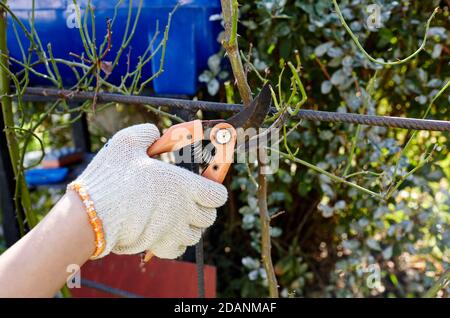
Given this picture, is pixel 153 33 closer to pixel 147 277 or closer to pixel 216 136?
pixel 216 136

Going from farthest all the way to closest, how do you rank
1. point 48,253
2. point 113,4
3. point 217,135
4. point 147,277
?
point 147,277, point 113,4, point 217,135, point 48,253

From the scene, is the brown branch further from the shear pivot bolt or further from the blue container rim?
the blue container rim

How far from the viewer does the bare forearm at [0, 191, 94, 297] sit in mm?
808

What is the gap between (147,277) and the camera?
6.93 feet

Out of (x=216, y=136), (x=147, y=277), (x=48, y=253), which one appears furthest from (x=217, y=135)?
(x=147, y=277)

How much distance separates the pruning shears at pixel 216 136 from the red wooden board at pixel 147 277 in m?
0.97

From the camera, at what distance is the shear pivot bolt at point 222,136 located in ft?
3.41

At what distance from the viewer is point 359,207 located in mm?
1950

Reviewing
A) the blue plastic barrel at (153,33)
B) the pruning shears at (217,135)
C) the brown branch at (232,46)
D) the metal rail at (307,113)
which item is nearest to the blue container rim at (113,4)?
the blue plastic barrel at (153,33)

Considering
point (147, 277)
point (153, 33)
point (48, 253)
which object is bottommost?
point (147, 277)

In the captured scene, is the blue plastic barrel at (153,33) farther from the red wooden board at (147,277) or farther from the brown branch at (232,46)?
the red wooden board at (147,277)

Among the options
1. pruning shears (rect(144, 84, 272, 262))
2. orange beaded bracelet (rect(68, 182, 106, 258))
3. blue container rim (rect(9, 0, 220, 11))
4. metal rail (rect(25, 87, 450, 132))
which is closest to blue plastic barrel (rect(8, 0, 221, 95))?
blue container rim (rect(9, 0, 220, 11))

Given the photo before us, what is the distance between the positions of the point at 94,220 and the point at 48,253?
0.09m

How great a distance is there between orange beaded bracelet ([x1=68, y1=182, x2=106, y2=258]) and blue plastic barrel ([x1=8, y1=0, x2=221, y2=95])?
31.8 inches
